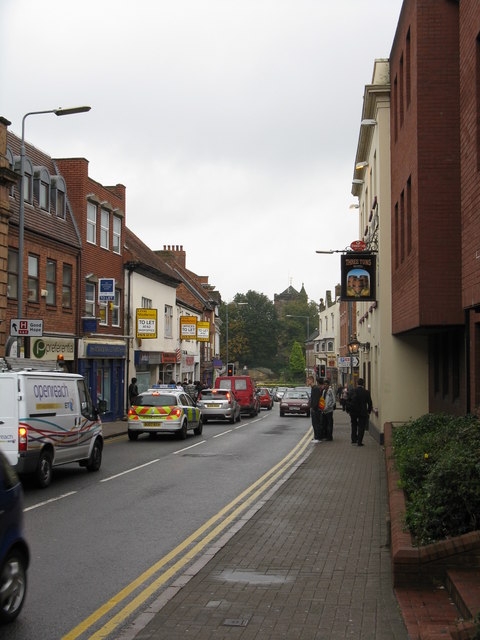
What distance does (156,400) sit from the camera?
2588 cm

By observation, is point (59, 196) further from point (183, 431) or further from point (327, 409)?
point (327, 409)

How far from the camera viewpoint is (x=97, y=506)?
41.5 feet

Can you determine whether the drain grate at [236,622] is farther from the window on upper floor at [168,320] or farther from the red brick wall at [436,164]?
the window on upper floor at [168,320]

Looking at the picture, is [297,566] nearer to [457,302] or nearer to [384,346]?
[457,302]

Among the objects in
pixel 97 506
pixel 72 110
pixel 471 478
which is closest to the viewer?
pixel 471 478

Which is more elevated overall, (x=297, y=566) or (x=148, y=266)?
(x=148, y=266)

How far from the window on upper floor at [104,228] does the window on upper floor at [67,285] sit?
12.2 feet

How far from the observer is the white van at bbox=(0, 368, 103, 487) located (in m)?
13.9

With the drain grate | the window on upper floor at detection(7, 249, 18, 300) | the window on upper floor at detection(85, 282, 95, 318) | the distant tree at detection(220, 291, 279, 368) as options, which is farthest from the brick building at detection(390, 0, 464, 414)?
the distant tree at detection(220, 291, 279, 368)

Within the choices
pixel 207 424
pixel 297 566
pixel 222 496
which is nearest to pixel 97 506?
pixel 222 496

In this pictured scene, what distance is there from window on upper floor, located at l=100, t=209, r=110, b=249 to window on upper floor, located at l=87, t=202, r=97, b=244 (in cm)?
77

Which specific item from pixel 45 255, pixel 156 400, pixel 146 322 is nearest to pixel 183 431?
→ pixel 156 400

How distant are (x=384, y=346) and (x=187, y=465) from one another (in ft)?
27.5

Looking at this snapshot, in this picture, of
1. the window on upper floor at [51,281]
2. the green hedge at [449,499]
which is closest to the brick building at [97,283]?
the window on upper floor at [51,281]
